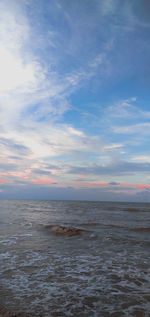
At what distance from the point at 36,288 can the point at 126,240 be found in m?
8.88

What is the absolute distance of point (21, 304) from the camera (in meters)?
4.72

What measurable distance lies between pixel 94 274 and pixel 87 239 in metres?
6.40

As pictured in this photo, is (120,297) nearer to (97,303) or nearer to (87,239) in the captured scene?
(97,303)

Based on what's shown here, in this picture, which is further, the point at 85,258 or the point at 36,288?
the point at 85,258

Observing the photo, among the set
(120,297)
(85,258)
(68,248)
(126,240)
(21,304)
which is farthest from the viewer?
(126,240)

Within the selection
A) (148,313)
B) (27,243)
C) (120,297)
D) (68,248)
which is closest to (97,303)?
(120,297)

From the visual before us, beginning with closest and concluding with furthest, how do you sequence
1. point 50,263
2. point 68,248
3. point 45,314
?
1. point 45,314
2. point 50,263
3. point 68,248

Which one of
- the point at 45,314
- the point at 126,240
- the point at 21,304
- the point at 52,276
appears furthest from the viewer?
the point at 126,240

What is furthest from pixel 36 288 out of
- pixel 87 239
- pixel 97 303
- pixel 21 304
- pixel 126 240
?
pixel 126 240

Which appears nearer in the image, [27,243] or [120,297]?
[120,297]

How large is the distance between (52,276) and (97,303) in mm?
2201

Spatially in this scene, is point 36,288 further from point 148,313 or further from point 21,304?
point 148,313

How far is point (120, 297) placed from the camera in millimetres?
5266

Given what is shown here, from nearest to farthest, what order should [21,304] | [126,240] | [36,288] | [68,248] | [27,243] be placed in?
[21,304] → [36,288] → [68,248] → [27,243] → [126,240]
